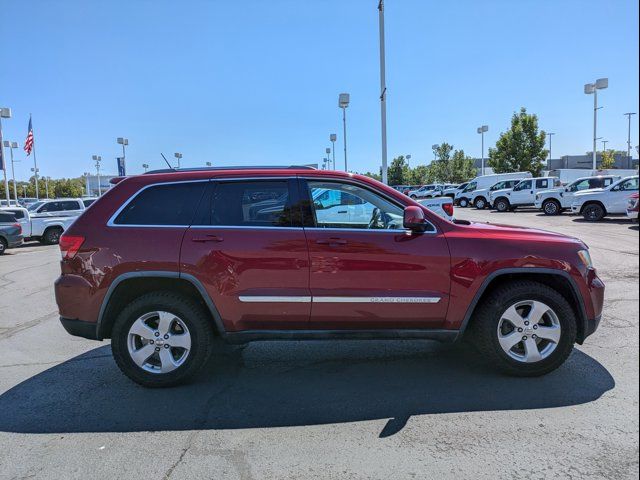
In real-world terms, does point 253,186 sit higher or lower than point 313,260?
higher

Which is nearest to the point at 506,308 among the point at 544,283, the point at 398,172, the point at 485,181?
the point at 544,283

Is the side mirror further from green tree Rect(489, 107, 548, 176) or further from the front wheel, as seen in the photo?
green tree Rect(489, 107, 548, 176)

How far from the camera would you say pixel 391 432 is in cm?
333

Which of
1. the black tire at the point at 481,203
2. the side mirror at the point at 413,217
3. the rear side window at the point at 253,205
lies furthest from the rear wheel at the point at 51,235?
the black tire at the point at 481,203

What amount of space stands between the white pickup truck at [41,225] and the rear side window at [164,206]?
16.5 metres

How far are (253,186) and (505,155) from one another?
43.7 metres

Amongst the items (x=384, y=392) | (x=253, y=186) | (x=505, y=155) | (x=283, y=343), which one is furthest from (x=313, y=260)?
(x=505, y=155)

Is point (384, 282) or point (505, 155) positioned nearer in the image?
point (384, 282)

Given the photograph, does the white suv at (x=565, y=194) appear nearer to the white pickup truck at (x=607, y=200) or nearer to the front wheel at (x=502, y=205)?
the white pickup truck at (x=607, y=200)

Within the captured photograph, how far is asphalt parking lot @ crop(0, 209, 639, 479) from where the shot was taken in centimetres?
296

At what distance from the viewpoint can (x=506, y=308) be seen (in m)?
4.05

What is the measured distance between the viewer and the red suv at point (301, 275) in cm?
395

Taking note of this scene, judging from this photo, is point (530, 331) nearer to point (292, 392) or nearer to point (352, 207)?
point (352, 207)

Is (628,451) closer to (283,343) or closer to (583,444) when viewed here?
(583,444)
